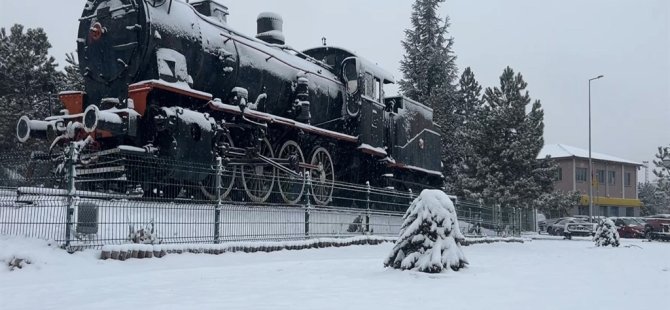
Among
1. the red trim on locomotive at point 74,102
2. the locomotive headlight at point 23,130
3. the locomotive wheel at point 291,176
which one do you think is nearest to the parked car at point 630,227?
the locomotive wheel at point 291,176

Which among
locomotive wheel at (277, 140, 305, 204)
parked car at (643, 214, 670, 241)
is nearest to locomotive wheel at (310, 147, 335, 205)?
locomotive wheel at (277, 140, 305, 204)

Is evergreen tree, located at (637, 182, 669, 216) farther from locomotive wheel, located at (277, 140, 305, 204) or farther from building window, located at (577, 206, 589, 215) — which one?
locomotive wheel, located at (277, 140, 305, 204)

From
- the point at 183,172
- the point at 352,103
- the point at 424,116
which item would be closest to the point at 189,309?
the point at 183,172

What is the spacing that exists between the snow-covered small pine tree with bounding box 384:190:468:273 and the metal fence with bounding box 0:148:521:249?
314 centimetres

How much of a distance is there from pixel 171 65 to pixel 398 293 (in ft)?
22.1

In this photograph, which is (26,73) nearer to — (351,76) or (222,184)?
(351,76)

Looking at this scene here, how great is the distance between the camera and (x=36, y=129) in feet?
38.7

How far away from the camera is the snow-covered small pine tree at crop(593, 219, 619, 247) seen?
60.3 feet

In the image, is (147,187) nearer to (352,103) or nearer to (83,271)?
(83,271)

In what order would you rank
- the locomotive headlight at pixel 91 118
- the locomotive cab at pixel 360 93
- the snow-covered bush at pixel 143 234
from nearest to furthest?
1. the snow-covered bush at pixel 143 234
2. the locomotive headlight at pixel 91 118
3. the locomotive cab at pixel 360 93

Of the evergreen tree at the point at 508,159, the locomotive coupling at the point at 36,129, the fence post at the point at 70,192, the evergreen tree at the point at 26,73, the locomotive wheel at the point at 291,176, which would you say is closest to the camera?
the fence post at the point at 70,192

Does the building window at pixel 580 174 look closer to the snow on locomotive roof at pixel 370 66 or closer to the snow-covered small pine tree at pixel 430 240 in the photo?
the snow on locomotive roof at pixel 370 66

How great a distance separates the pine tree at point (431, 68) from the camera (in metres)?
36.2

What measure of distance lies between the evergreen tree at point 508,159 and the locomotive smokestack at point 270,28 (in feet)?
61.0
